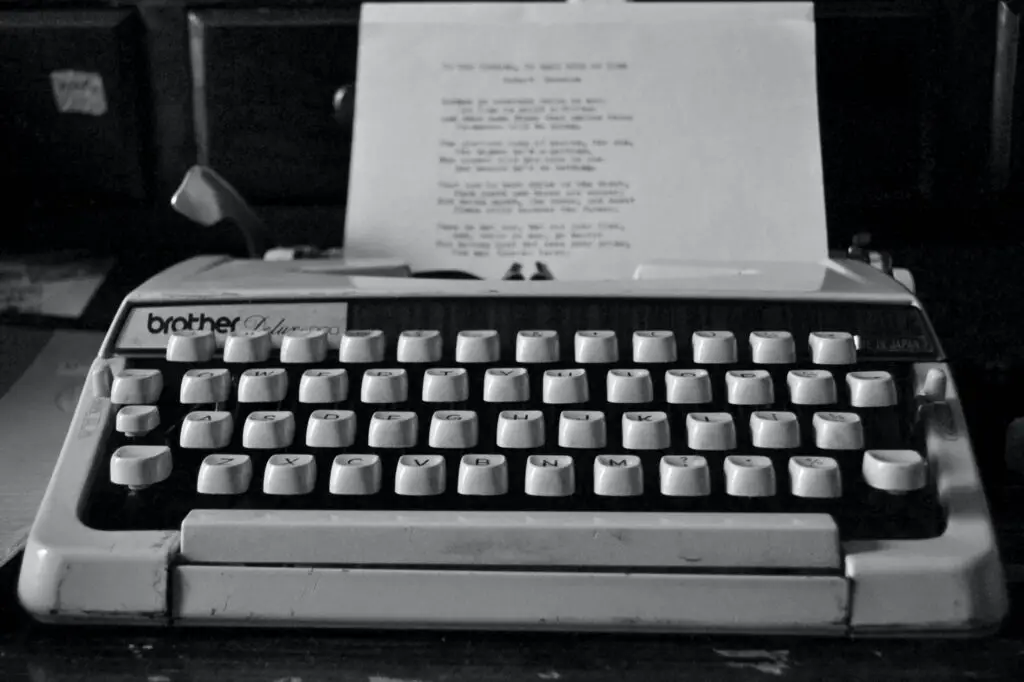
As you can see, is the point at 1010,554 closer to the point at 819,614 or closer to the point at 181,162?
the point at 819,614

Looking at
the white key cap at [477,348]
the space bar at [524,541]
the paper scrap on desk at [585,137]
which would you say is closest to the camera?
the space bar at [524,541]

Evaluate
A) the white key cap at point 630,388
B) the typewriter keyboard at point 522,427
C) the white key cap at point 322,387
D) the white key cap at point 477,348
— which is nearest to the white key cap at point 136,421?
the typewriter keyboard at point 522,427

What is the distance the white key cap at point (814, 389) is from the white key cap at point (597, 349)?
0.42 feet

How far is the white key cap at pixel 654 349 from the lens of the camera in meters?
0.67

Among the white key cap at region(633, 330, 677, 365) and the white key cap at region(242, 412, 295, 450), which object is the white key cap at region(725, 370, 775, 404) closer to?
the white key cap at region(633, 330, 677, 365)

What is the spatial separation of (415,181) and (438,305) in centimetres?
23

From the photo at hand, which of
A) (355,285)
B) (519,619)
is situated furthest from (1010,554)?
(355,285)

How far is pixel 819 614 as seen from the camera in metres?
0.57

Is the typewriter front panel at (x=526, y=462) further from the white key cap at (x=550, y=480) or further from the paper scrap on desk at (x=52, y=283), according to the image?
the paper scrap on desk at (x=52, y=283)

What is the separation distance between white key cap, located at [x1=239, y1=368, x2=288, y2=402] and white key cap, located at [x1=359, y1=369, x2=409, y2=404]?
0.06 m

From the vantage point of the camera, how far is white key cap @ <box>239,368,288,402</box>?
2.17 ft

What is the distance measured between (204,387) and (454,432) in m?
0.18

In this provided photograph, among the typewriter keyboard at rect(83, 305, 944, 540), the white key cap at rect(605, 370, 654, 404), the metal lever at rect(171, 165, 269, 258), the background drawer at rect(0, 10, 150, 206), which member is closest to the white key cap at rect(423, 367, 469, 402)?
the typewriter keyboard at rect(83, 305, 944, 540)

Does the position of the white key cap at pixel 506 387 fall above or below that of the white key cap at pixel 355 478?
above
